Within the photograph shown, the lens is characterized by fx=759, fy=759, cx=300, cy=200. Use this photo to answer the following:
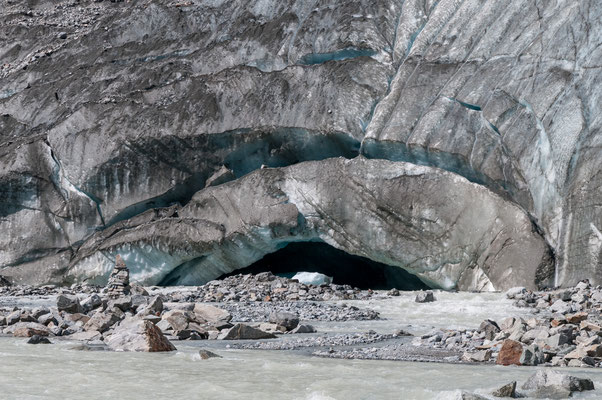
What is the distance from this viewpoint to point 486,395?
7371mm

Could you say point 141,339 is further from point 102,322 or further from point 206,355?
point 102,322

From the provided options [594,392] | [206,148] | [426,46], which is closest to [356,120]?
[426,46]

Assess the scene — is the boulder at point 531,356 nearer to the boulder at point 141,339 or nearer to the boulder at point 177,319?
the boulder at point 141,339

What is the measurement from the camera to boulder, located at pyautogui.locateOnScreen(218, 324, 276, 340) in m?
12.6

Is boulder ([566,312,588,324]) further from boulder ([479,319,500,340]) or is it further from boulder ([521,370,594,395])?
boulder ([521,370,594,395])

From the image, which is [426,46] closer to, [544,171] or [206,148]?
[544,171]

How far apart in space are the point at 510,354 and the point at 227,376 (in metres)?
3.61

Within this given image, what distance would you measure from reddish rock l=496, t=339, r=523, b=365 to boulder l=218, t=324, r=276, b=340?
4396 millimetres

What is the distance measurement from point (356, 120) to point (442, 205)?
164 inches

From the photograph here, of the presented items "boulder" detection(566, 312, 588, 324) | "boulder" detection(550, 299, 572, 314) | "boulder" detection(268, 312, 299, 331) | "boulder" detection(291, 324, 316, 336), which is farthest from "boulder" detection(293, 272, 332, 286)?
"boulder" detection(566, 312, 588, 324)

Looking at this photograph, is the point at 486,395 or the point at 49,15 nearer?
the point at 486,395

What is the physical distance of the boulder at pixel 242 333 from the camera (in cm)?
1265

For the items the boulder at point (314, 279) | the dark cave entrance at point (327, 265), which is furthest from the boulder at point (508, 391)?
the dark cave entrance at point (327, 265)

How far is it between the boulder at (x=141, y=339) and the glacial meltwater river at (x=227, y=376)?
311 millimetres
